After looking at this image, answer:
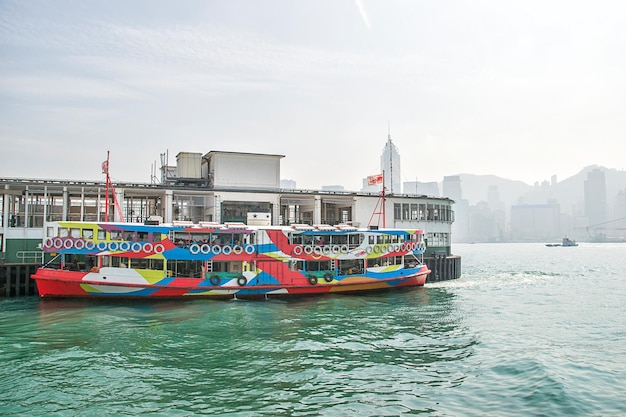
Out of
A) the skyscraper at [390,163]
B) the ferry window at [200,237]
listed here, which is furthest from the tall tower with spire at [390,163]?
the ferry window at [200,237]

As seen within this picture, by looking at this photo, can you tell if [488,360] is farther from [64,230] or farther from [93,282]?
[64,230]

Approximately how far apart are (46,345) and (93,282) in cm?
1038

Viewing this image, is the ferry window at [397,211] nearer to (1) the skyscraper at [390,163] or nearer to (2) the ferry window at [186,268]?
(1) the skyscraper at [390,163]

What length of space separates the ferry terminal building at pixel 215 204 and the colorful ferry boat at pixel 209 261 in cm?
402

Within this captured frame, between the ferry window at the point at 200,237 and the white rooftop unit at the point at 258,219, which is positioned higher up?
the white rooftop unit at the point at 258,219

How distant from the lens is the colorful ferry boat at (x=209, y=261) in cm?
2950

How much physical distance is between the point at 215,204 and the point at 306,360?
25929mm

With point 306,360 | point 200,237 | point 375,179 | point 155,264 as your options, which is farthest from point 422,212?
point 306,360

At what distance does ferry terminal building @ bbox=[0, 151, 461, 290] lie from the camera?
A: 36.2 meters

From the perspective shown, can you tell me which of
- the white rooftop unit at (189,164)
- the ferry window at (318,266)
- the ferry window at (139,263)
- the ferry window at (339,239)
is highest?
the white rooftop unit at (189,164)

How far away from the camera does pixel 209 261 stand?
3166 cm

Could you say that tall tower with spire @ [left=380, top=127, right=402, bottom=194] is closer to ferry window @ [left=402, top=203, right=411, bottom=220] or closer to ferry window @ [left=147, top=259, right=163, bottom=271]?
ferry window @ [left=402, top=203, right=411, bottom=220]

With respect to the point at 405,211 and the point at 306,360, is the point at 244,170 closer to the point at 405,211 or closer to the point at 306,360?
the point at 405,211

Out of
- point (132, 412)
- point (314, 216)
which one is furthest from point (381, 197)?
point (132, 412)
